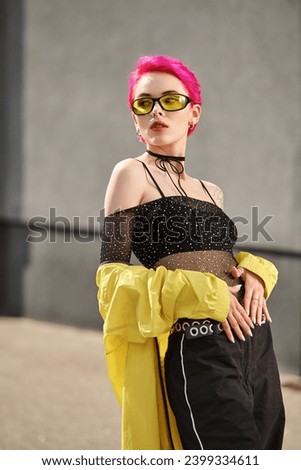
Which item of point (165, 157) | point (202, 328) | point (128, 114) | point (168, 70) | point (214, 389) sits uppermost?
point (128, 114)

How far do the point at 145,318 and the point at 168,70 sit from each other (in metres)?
0.68

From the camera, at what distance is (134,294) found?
6.56 ft

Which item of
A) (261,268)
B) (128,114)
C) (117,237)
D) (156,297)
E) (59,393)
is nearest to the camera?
(156,297)

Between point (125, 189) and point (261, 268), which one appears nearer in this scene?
point (125, 189)

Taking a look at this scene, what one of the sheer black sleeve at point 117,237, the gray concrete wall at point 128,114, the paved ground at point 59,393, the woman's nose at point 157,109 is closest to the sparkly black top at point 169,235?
the sheer black sleeve at point 117,237

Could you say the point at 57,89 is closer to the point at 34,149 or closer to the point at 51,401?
the point at 34,149

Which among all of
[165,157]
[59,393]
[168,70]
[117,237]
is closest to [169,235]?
[117,237]

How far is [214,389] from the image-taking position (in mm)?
1980

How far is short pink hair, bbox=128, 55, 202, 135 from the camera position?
2.10 metres

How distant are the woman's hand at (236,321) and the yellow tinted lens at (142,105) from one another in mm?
553

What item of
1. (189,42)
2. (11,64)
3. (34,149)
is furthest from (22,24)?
(189,42)

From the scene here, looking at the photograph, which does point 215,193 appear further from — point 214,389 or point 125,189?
point 214,389

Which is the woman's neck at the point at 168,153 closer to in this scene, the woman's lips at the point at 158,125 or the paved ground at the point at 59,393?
the woman's lips at the point at 158,125

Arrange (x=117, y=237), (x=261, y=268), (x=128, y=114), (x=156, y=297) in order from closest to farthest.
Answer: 1. (x=156, y=297)
2. (x=117, y=237)
3. (x=261, y=268)
4. (x=128, y=114)
